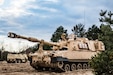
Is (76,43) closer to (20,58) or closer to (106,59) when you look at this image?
(106,59)

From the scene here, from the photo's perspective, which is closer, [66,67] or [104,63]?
[104,63]

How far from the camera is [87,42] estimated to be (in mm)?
24422

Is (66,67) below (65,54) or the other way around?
below

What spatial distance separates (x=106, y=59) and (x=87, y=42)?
17218 millimetres

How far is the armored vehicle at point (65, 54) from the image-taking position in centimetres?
2095

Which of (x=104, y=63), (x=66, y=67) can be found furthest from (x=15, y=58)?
(x=104, y=63)

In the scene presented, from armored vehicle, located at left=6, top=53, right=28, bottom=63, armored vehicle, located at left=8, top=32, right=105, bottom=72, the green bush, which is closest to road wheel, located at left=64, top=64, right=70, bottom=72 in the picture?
armored vehicle, located at left=8, top=32, right=105, bottom=72

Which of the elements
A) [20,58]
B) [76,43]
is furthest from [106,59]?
[20,58]

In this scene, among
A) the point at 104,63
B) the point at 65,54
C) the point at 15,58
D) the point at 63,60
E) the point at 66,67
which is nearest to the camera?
the point at 104,63

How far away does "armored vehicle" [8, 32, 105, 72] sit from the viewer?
68.7ft

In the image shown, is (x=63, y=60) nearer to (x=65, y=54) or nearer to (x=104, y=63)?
(x=65, y=54)

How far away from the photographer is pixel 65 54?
21.4 m

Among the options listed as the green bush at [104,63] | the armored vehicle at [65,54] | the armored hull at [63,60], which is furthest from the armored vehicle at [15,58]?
the green bush at [104,63]

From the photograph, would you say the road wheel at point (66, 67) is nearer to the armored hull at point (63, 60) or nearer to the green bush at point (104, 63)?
the armored hull at point (63, 60)
